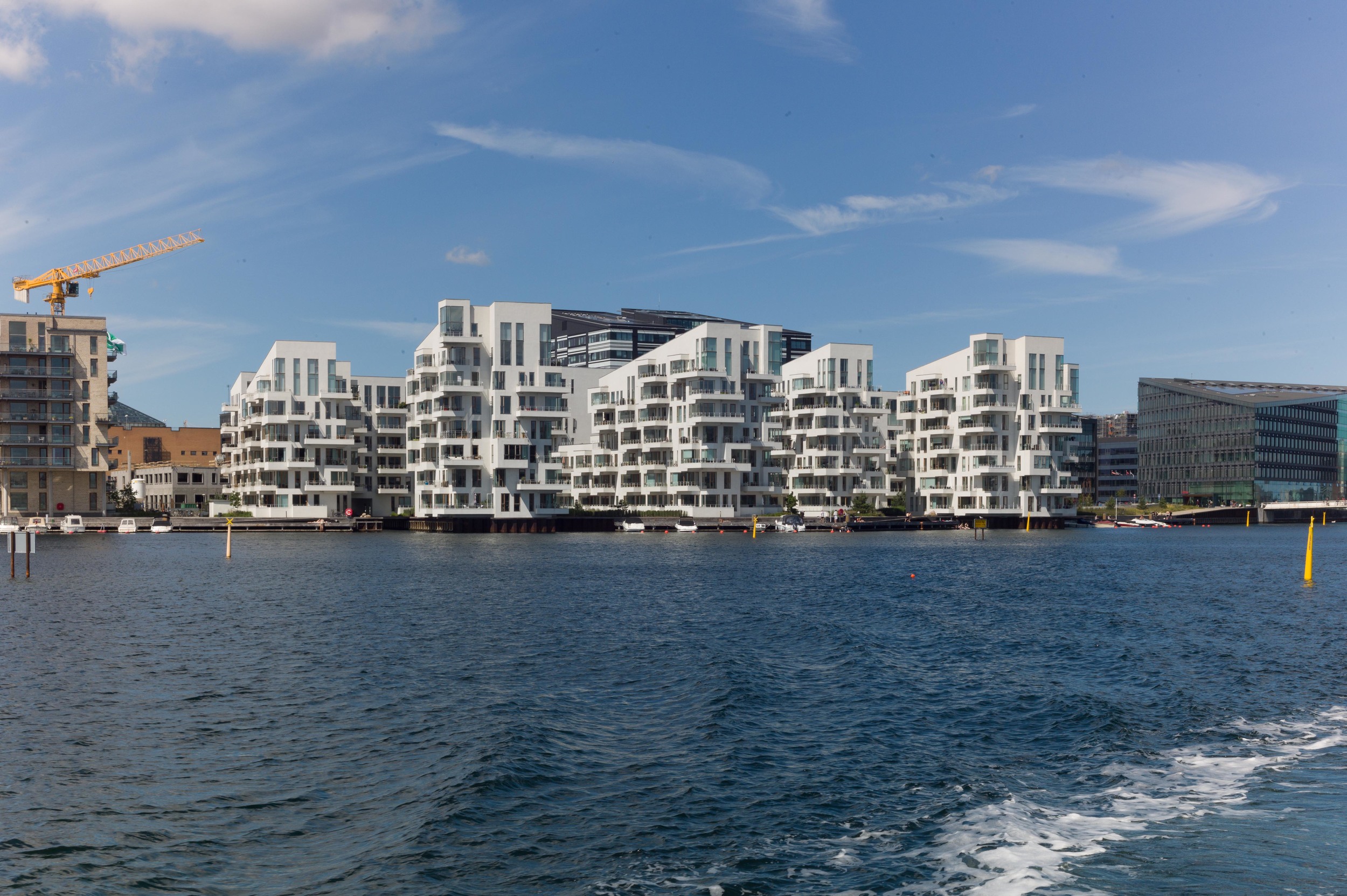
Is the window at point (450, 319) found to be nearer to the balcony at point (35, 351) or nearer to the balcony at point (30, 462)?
the balcony at point (35, 351)

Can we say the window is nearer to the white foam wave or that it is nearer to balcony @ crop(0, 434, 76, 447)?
balcony @ crop(0, 434, 76, 447)

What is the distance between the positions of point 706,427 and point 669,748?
15442 cm

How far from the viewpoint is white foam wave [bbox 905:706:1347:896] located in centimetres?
1959

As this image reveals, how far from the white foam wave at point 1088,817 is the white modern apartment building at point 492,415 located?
149 m

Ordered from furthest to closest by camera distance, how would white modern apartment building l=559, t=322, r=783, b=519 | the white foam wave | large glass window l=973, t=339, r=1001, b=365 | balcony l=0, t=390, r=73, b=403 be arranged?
large glass window l=973, t=339, r=1001, b=365 < white modern apartment building l=559, t=322, r=783, b=519 < balcony l=0, t=390, r=73, b=403 < the white foam wave

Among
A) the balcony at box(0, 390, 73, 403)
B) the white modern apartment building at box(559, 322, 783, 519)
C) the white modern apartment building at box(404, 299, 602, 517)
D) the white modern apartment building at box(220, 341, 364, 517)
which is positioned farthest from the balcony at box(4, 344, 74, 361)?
the white modern apartment building at box(559, 322, 783, 519)

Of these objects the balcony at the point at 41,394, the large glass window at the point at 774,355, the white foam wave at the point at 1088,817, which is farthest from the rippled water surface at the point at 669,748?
the balcony at the point at 41,394

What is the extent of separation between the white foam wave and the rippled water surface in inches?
3.6

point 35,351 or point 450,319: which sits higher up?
point 450,319

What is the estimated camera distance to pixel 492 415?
17438 centimetres

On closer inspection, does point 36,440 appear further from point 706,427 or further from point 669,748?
point 669,748

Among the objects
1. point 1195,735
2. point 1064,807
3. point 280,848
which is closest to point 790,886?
point 1064,807

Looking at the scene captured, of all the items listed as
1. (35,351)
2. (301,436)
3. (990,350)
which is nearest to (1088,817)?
(301,436)

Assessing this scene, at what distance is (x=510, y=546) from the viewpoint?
130 metres
